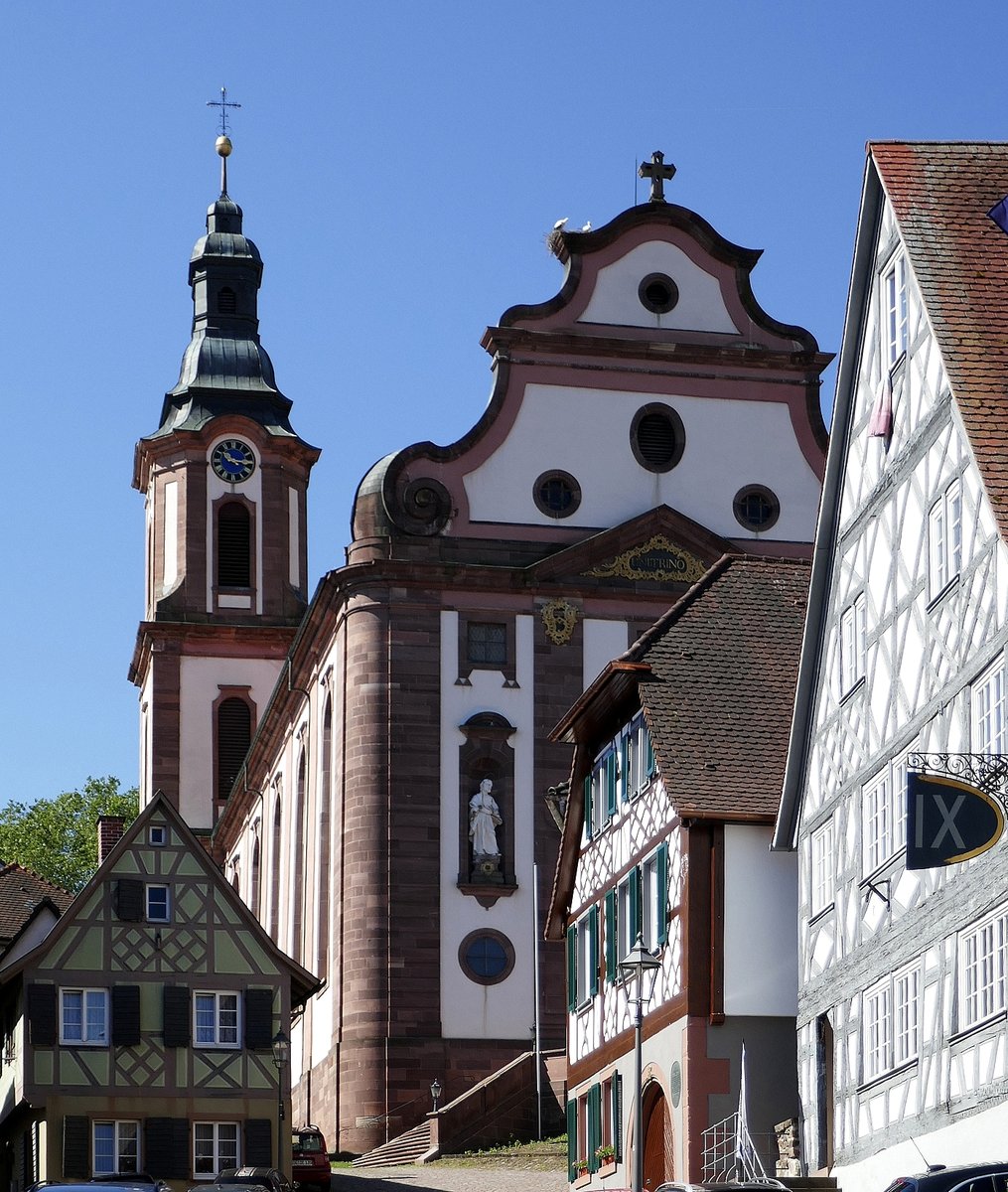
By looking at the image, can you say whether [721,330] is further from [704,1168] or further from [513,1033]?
[704,1168]

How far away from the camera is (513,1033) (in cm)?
5731

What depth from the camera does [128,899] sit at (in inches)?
1978

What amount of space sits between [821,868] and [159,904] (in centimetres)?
1937

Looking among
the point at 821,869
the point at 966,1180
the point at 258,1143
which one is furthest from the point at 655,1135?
the point at 966,1180

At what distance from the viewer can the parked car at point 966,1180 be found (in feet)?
73.0

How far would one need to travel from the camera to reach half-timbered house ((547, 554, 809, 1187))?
3597 cm

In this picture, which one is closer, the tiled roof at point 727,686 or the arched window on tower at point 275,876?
the tiled roof at point 727,686

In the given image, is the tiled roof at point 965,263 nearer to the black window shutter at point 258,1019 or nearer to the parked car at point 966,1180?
the parked car at point 966,1180

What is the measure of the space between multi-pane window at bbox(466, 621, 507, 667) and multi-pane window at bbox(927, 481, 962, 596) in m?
29.7

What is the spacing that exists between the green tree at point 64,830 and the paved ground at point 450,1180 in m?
60.3

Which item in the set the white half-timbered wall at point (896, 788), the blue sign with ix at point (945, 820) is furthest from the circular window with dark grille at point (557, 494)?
the blue sign with ix at point (945, 820)

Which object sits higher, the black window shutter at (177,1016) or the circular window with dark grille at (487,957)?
the circular window with dark grille at (487,957)

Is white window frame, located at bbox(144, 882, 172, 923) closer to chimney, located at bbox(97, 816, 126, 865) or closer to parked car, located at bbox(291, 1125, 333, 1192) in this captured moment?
parked car, located at bbox(291, 1125, 333, 1192)

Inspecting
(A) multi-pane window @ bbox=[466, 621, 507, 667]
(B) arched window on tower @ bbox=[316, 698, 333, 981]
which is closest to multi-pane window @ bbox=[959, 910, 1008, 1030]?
(A) multi-pane window @ bbox=[466, 621, 507, 667]
